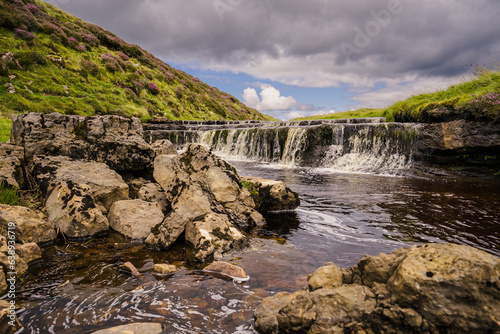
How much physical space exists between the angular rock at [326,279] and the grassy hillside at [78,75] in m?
20.1

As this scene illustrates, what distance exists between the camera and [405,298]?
2.35 metres

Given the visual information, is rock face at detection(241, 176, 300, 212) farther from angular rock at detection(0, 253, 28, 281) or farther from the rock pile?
angular rock at detection(0, 253, 28, 281)

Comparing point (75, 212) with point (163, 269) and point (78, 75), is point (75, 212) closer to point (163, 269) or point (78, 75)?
point (163, 269)

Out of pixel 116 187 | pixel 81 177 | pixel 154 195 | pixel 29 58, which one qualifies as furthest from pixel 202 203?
pixel 29 58

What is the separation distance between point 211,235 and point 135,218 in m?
2.00

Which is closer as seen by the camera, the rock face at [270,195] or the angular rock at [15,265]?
the angular rock at [15,265]

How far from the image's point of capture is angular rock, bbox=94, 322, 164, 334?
286 centimetres

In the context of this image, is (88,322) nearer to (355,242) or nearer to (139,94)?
(355,242)

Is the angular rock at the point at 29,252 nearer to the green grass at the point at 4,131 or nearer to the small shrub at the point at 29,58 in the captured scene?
the green grass at the point at 4,131

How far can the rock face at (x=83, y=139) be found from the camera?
718 cm

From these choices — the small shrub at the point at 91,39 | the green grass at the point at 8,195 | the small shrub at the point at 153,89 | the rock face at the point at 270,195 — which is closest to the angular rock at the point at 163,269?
the green grass at the point at 8,195

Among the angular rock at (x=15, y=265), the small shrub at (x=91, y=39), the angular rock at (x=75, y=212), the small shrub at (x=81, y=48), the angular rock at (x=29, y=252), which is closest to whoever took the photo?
the angular rock at (x=15, y=265)

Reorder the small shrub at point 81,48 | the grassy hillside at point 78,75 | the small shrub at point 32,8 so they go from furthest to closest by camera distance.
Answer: the small shrub at point 81,48
the small shrub at point 32,8
the grassy hillside at point 78,75

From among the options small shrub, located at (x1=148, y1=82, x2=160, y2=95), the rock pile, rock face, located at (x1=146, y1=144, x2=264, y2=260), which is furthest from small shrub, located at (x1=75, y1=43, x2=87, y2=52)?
rock face, located at (x1=146, y1=144, x2=264, y2=260)
